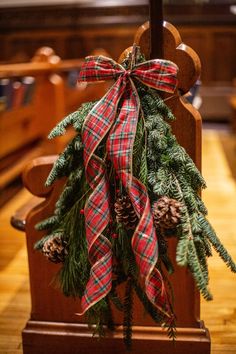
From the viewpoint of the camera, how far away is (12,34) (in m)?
7.81

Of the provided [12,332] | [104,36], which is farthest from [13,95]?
[104,36]

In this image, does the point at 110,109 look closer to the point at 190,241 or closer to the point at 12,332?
the point at 190,241

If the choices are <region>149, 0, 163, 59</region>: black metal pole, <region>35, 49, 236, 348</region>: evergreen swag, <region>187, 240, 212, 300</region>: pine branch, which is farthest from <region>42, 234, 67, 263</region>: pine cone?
<region>149, 0, 163, 59</region>: black metal pole

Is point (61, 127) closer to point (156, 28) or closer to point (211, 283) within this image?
point (156, 28)

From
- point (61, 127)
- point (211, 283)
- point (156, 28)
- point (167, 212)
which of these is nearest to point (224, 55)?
point (211, 283)

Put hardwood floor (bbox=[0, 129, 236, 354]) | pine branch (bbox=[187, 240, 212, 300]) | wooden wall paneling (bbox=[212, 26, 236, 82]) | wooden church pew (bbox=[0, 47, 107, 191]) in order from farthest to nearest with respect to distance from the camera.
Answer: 1. wooden wall paneling (bbox=[212, 26, 236, 82])
2. wooden church pew (bbox=[0, 47, 107, 191])
3. hardwood floor (bbox=[0, 129, 236, 354])
4. pine branch (bbox=[187, 240, 212, 300])

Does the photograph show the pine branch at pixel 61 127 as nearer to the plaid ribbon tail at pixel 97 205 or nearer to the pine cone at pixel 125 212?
the plaid ribbon tail at pixel 97 205

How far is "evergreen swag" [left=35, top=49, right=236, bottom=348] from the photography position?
1.07 meters

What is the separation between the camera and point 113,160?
110cm

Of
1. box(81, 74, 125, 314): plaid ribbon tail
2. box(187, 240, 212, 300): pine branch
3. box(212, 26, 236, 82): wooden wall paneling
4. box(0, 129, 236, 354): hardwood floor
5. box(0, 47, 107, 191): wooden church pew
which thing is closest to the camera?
box(187, 240, 212, 300): pine branch

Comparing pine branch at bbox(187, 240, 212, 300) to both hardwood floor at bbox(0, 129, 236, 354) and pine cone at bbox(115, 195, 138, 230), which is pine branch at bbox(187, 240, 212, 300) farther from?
hardwood floor at bbox(0, 129, 236, 354)

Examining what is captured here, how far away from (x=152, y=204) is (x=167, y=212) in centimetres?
6

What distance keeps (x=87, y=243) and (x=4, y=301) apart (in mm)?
978

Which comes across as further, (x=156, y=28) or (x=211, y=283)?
(x=211, y=283)
